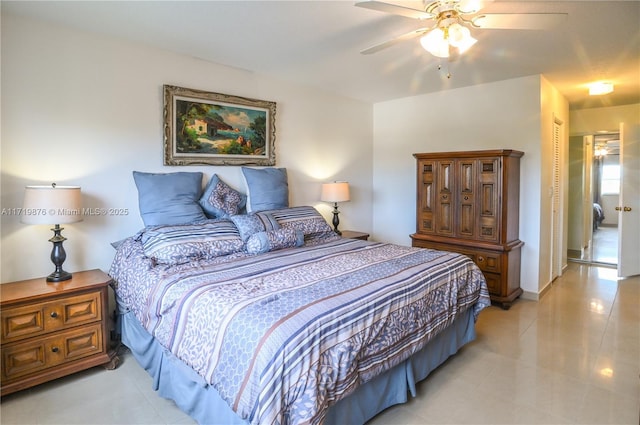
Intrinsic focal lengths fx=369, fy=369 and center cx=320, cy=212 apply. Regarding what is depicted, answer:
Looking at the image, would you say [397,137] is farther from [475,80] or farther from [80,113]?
[80,113]

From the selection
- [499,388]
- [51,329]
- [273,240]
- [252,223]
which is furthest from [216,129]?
[499,388]

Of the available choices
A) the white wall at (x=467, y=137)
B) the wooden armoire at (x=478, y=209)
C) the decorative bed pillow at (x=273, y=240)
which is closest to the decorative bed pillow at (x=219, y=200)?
the decorative bed pillow at (x=273, y=240)

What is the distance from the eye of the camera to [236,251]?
2.86 meters

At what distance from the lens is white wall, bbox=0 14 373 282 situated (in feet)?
8.27

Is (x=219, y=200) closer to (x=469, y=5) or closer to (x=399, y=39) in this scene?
(x=399, y=39)

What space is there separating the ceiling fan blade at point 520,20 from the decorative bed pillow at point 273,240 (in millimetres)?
1987

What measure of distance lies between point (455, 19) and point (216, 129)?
89.7 inches

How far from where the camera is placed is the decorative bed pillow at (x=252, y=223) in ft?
9.87

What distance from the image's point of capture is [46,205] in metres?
2.35

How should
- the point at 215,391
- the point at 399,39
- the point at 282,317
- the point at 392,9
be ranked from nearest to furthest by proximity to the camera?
the point at 282,317 < the point at 215,391 < the point at 392,9 < the point at 399,39

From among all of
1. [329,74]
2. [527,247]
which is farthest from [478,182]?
[329,74]

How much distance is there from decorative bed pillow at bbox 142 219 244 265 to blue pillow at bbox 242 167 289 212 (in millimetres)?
722

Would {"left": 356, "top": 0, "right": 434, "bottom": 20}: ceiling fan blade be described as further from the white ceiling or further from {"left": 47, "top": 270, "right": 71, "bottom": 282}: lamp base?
{"left": 47, "top": 270, "right": 71, "bottom": 282}: lamp base

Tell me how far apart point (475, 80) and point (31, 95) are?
4.11 meters
